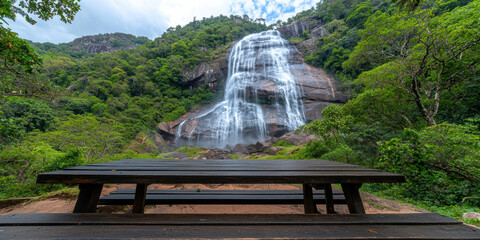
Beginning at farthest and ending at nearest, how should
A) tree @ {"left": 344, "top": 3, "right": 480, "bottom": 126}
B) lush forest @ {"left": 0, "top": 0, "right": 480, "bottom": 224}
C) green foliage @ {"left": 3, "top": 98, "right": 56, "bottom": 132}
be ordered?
green foliage @ {"left": 3, "top": 98, "right": 56, "bottom": 132}
tree @ {"left": 344, "top": 3, "right": 480, "bottom": 126}
lush forest @ {"left": 0, "top": 0, "right": 480, "bottom": 224}

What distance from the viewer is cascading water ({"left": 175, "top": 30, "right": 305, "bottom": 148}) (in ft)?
57.1

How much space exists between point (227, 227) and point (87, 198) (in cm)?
121

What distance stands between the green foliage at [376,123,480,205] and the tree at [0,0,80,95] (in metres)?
6.89

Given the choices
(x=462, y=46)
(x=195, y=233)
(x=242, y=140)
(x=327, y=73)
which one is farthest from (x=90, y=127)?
(x=327, y=73)

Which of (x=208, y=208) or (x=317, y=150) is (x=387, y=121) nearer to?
(x=317, y=150)

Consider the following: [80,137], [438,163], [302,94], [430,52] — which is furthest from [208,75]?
[438,163]

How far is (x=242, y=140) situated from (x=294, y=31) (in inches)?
1139

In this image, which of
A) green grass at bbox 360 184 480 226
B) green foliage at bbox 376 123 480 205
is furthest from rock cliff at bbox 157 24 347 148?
green foliage at bbox 376 123 480 205

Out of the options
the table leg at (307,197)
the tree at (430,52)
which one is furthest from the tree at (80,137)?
the tree at (430,52)

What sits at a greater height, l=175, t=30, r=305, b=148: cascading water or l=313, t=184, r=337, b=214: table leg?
l=175, t=30, r=305, b=148: cascading water

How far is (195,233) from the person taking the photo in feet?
2.97

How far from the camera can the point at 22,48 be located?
261 cm

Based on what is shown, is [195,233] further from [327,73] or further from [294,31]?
[294,31]

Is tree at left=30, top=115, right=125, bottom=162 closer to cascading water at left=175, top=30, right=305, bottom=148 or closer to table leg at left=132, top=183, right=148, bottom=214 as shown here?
table leg at left=132, top=183, right=148, bottom=214
